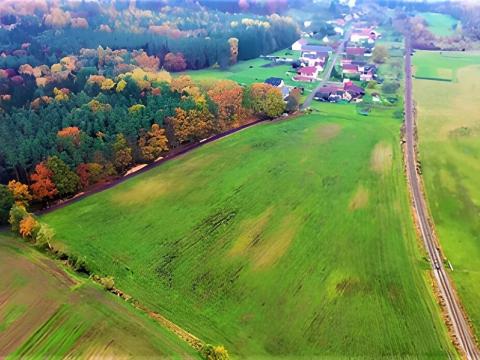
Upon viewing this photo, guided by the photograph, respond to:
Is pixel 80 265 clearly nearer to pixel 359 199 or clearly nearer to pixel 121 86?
pixel 359 199

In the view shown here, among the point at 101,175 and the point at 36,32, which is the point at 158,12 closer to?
the point at 36,32

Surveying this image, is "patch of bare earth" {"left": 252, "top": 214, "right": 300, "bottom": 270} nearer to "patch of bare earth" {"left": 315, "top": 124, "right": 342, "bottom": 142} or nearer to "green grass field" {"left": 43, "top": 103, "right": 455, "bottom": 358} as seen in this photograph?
"green grass field" {"left": 43, "top": 103, "right": 455, "bottom": 358}

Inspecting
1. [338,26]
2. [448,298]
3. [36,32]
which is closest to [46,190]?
[448,298]

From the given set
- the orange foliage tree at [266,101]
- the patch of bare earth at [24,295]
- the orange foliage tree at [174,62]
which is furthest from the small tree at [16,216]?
the orange foliage tree at [174,62]

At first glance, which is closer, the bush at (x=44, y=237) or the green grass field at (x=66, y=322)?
the green grass field at (x=66, y=322)

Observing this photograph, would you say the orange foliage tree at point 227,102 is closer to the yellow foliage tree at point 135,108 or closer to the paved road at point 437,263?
the yellow foliage tree at point 135,108
